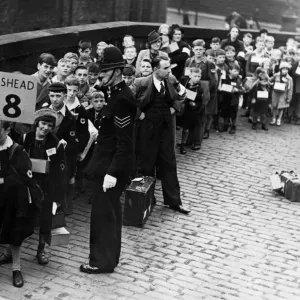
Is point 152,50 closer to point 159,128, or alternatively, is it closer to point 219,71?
point 159,128

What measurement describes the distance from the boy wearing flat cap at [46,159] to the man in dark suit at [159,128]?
227 cm

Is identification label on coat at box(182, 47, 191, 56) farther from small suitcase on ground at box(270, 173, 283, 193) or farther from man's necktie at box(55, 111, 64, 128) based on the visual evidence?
man's necktie at box(55, 111, 64, 128)

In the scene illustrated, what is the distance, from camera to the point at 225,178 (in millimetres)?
13539

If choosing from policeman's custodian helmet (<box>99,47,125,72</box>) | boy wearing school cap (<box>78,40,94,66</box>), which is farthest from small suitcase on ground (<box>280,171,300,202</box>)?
policeman's custodian helmet (<box>99,47,125,72</box>)

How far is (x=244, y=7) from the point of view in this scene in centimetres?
3878

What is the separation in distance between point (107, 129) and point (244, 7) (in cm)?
3098

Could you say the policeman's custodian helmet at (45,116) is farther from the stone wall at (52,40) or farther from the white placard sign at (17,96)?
the stone wall at (52,40)

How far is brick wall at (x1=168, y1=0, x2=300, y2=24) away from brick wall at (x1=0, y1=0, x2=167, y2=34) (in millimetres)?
9445

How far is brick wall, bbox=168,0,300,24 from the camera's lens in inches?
1421


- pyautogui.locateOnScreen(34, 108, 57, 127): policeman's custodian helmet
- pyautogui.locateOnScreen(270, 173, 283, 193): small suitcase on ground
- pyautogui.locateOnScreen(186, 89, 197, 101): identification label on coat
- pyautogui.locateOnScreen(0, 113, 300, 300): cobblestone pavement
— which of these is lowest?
pyautogui.locateOnScreen(0, 113, 300, 300): cobblestone pavement

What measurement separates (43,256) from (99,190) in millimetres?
950

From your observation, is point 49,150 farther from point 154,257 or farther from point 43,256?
point 154,257

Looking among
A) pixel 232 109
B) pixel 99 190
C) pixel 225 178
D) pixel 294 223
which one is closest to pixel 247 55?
pixel 232 109

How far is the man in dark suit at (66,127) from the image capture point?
9828mm
